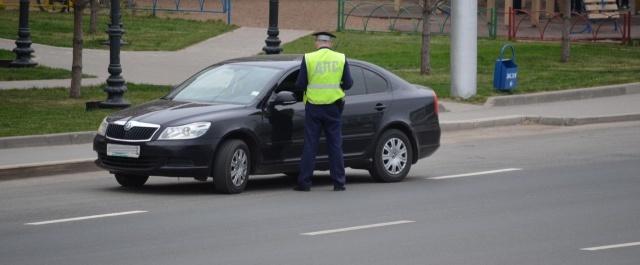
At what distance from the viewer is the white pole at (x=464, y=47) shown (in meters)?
24.6

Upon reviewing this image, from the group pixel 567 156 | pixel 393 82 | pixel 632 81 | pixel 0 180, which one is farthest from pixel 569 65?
pixel 0 180

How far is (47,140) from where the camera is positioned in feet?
59.9

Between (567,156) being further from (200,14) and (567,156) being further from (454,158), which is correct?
(200,14)

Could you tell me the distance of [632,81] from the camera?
2673cm

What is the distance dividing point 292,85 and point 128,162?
1994mm

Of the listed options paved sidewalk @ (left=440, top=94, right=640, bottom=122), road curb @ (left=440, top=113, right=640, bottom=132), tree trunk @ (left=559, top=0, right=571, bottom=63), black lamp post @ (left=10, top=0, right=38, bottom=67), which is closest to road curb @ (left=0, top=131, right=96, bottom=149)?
paved sidewalk @ (left=440, top=94, right=640, bottom=122)

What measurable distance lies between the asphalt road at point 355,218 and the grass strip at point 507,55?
330 inches

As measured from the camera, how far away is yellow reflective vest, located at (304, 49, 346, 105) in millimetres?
14609

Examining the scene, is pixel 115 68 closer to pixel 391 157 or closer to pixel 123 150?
pixel 391 157

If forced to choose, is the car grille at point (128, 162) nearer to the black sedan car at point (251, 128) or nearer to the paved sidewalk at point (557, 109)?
the black sedan car at point (251, 128)

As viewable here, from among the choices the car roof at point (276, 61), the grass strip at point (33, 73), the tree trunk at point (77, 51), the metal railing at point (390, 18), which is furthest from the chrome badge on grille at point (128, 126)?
the metal railing at point (390, 18)

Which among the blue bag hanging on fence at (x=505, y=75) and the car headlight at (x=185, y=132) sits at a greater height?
the blue bag hanging on fence at (x=505, y=75)

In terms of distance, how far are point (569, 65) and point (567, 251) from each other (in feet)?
61.8

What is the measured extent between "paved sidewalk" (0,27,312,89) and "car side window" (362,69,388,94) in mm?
10357
